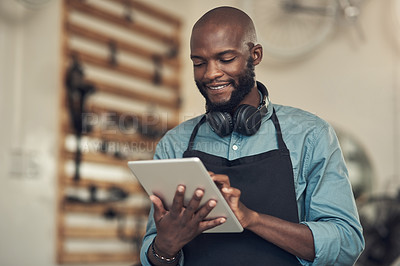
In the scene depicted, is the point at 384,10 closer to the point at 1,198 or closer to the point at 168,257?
the point at 1,198

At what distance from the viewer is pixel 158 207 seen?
1369mm

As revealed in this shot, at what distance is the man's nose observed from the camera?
1510 millimetres

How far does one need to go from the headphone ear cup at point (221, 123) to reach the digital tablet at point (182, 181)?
28cm

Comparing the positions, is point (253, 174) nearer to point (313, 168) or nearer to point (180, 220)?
point (313, 168)

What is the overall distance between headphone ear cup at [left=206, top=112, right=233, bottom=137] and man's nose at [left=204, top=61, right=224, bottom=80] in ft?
0.38

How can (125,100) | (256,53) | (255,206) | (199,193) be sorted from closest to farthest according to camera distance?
(199,193), (255,206), (256,53), (125,100)

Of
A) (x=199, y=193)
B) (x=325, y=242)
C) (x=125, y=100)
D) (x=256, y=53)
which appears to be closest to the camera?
(x=199, y=193)

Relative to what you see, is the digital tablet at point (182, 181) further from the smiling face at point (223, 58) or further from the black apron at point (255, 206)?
the smiling face at point (223, 58)

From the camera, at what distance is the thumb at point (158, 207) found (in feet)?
4.48

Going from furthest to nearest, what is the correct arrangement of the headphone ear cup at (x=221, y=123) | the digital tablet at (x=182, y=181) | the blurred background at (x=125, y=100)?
the blurred background at (x=125, y=100), the headphone ear cup at (x=221, y=123), the digital tablet at (x=182, y=181)

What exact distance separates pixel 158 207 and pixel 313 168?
405 millimetres

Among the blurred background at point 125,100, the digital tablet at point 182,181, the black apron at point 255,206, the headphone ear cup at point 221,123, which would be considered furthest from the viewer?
the blurred background at point 125,100

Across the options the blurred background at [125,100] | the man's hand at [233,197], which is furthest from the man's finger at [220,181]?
the blurred background at [125,100]

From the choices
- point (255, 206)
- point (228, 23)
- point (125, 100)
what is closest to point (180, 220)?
point (255, 206)
